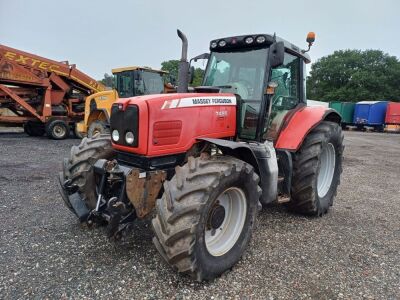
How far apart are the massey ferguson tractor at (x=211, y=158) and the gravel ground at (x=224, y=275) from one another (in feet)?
0.83

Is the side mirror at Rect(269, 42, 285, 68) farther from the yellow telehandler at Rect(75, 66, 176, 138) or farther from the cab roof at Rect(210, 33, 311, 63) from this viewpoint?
the yellow telehandler at Rect(75, 66, 176, 138)

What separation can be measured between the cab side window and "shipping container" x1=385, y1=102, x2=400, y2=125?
25.3m

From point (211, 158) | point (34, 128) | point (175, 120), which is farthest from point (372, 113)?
point (175, 120)

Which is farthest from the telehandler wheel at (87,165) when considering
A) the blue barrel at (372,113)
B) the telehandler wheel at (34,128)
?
the blue barrel at (372,113)

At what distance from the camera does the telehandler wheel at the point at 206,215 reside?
2.43 metres

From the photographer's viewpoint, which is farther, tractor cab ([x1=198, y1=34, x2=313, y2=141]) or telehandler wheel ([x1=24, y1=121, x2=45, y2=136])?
telehandler wheel ([x1=24, y1=121, x2=45, y2=136])

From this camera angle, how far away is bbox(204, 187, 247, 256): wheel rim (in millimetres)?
2871

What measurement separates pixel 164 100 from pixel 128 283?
5.14 feet

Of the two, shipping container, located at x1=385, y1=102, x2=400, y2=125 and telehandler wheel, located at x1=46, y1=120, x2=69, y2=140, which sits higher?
shipping container, located at x1=385, y1=102, x2=400, y2=125

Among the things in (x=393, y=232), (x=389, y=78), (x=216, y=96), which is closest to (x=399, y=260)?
(x=393, y=232)

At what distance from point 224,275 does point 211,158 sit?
1023 millimetres

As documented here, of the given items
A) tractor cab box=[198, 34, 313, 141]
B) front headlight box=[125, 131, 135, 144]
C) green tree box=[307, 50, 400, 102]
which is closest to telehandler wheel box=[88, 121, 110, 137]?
tractor cab box=[198, 34, 313, 141]

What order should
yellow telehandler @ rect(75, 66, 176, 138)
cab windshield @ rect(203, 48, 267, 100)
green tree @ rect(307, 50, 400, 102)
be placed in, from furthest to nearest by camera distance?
green tree @ rect(307, 50, 400, 102) → yellow telehandler @ rect(75, 66, 176, 138) → cab windshield @ rect(203, 48, 267, 100)

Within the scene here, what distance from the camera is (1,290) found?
8.08 ft
